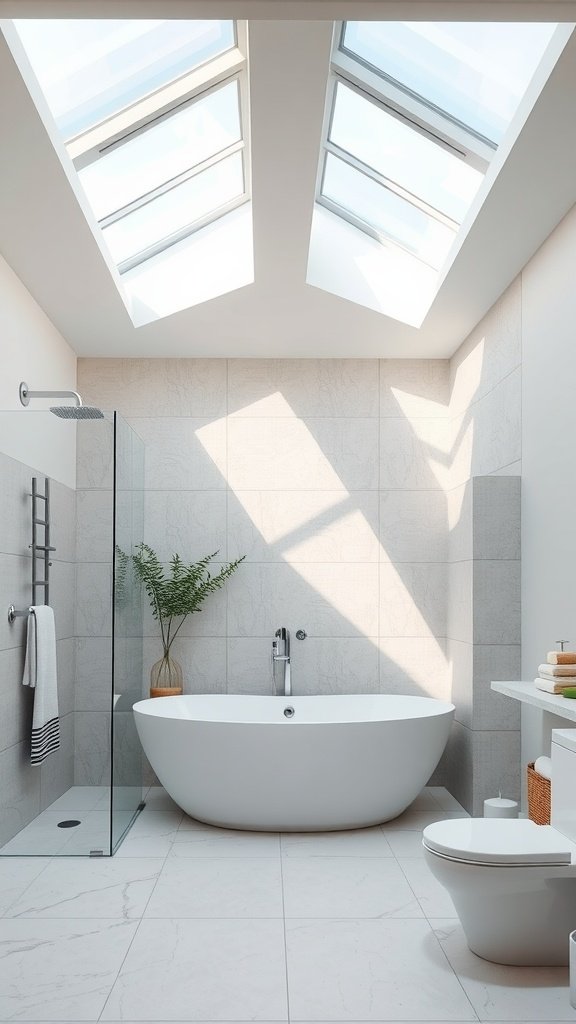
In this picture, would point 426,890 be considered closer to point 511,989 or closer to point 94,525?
point 511,989

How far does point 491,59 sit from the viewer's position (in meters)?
3.39

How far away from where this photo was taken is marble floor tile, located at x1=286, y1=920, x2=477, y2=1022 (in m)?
2.81

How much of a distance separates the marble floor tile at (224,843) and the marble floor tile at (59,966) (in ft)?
3.15

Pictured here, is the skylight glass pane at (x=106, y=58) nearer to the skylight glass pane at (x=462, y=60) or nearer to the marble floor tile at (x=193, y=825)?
the skylight glass pane at (x=462, y=60)

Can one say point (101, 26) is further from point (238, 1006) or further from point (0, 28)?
point (238, 1006)

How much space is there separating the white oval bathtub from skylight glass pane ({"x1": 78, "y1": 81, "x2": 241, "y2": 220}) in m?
2.61

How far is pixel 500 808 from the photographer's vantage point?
4.44 metres

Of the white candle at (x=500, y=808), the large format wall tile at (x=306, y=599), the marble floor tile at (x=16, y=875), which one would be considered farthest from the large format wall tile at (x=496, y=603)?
the marble floor tile at (x=16, y=875)

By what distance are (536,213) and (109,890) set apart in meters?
3.43

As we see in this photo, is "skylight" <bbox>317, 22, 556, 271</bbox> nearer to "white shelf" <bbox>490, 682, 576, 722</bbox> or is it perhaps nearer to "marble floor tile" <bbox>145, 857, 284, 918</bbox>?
"white shelf" <bbox>490, 682, 576, 722</bbox>

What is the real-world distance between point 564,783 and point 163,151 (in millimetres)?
3150

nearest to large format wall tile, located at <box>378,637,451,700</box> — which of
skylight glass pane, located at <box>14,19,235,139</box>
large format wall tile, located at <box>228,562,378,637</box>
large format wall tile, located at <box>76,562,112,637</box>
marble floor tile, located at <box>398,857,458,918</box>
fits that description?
large format wall tile, located at <box>228,562,378,637</box>

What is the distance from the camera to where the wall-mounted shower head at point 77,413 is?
4324 mm

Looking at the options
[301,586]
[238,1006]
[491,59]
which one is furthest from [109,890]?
[491,59]
